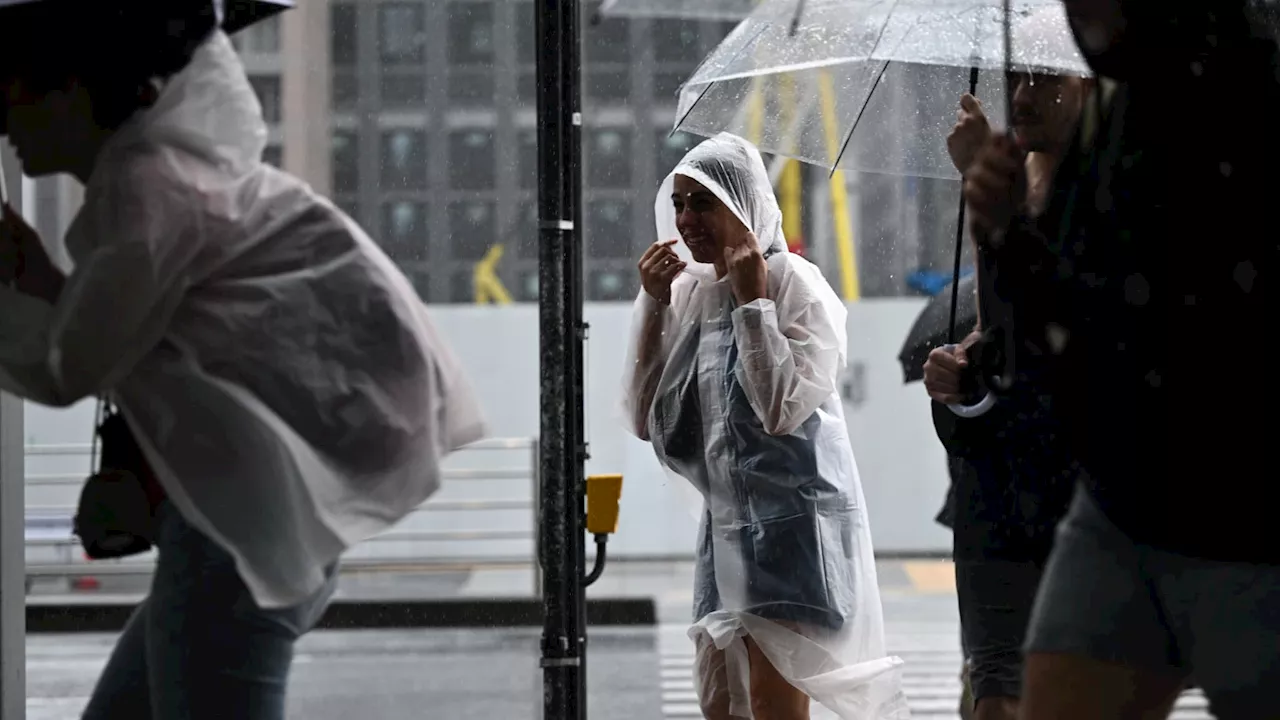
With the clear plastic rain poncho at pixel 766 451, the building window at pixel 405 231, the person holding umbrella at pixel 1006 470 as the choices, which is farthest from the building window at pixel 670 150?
the person holding umbrella at pixel 1006 470

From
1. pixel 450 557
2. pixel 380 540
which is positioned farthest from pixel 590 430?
pixel 380 540

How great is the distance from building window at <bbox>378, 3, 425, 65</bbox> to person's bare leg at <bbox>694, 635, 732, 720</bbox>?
135 centimetres

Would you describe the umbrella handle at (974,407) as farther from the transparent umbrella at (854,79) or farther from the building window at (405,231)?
the building window at (405,231)

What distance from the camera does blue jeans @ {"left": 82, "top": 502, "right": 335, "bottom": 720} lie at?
2.30 metres

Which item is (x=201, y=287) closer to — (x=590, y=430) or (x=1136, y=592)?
(x=590, y=430)

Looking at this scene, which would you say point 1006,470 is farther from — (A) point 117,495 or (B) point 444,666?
(A) point 117,495

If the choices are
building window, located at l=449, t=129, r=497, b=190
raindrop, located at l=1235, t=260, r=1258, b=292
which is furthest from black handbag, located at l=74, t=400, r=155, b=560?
raindrop, located at l=1235, t=260, r=1258, b=292

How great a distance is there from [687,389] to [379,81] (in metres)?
0.93

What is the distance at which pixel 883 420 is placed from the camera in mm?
4262

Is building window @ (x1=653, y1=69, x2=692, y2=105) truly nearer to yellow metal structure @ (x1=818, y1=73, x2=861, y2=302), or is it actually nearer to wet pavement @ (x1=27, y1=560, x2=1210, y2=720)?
A: yellow metal structure @ (x1=818, y1=73, x2=861, y2=302)

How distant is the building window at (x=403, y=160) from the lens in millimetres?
2660

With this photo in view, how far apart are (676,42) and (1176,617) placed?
5.54 feet

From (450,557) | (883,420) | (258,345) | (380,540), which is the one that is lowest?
(883,420)

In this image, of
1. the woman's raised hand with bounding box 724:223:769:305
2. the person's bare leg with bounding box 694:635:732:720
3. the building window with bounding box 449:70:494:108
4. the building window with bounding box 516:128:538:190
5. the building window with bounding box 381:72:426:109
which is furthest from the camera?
the person's bare leg with bounding box 694:635:732:720
